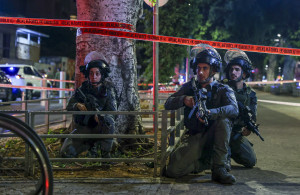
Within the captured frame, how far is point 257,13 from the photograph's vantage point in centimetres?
2156

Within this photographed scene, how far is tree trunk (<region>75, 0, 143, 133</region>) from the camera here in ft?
20.1

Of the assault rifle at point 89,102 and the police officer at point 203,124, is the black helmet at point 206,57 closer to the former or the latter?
the police officer at point 203,124

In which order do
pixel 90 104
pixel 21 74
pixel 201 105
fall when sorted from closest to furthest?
pixel 201 105
pixel 90 104
pixel 21 74

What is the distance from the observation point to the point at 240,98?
5383mm

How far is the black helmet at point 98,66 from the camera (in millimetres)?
5523

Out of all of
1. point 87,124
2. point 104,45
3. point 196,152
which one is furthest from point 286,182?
point 104,45

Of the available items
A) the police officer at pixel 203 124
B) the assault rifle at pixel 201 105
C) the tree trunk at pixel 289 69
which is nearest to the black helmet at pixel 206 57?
the police officer at pixel 203 124

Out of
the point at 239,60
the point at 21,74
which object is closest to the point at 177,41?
the point at 239,60

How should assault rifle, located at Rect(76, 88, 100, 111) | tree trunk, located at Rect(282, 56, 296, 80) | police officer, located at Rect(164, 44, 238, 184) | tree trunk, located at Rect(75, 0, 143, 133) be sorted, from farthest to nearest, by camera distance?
tree trunk, located at Rect(282, 56, 296, 80) → tree trunk, located at Rect(75, 0, 143, 133) → assault rifle, located at Rect(76, 88, 100, 111) → police officer, located at Rect(164, 44, 238, 184)

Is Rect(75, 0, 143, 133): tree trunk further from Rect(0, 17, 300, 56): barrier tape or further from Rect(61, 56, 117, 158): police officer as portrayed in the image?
Rect(61, 56, 117, 158): police officer

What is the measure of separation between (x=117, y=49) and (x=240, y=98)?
7.00 feet

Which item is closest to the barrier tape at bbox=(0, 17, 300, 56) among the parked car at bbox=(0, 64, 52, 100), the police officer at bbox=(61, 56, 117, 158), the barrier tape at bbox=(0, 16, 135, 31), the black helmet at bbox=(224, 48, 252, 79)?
the barrier tape at bbox=(0, 16, 135, 31)

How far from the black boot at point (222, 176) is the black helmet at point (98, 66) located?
6.88 feet

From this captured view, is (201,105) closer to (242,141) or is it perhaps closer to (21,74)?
(242,141)
